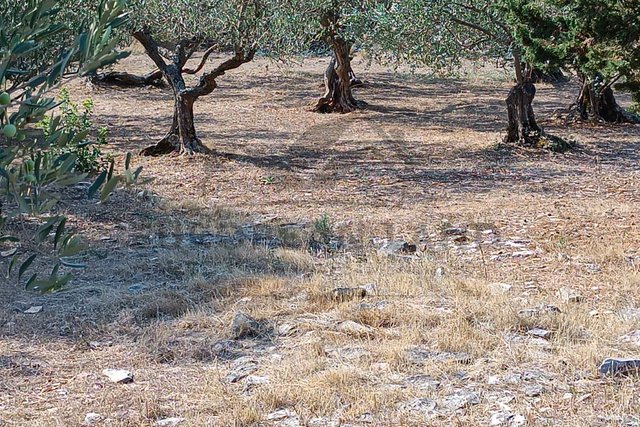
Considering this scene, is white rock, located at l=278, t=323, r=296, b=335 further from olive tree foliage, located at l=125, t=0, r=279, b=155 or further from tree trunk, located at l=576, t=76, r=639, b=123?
tree trunk, located at l=576, t=76, r=639, b=123

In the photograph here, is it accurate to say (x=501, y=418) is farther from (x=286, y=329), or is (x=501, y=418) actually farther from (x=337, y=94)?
(x=337, y=94)

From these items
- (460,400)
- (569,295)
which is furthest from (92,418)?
(569,295)

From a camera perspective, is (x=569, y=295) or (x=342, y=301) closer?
(x=342, y=301)

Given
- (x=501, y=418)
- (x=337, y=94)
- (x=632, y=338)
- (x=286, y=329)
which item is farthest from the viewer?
(x=337, y=94)

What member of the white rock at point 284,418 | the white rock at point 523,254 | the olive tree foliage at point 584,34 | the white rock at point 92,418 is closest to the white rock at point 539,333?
→ the white rock at point 284,418

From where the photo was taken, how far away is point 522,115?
1328 centimetres

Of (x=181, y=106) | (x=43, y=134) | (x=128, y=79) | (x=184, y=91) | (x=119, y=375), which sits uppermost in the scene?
(x=43, y=134)

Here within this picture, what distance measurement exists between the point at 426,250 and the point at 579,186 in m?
4.18

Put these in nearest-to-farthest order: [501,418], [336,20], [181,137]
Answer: [501,418] → [181,137] → [336,20]

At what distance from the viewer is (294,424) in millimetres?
3863

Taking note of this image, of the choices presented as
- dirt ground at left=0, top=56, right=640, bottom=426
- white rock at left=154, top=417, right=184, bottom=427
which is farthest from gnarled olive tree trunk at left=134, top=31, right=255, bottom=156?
white rock at left=154, top=417, right=184, bottom=427

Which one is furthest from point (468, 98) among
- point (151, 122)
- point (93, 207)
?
point (93, 207)

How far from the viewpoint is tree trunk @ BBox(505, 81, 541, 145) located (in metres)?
13.1

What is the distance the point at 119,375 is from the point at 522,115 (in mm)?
→ 10220
